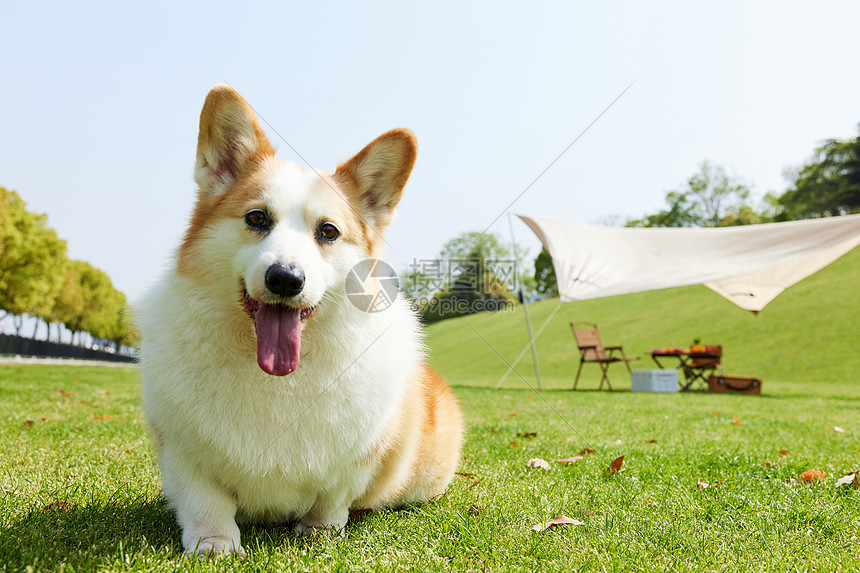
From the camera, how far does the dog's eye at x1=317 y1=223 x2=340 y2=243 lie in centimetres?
208

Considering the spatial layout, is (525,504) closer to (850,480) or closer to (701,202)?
(850,480)

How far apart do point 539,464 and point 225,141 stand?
8.20ft

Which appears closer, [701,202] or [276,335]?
[276,335]

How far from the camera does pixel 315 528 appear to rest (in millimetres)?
2066

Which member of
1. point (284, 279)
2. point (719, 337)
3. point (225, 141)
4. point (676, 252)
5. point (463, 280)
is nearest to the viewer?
point (284, 279)

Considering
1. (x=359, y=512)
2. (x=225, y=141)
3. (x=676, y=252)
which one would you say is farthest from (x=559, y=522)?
(x=676, y=252)

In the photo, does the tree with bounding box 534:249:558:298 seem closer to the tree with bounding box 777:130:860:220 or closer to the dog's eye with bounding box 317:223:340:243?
the tree with bounding box 777:130:860:220

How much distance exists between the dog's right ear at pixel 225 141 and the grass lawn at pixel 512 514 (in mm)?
1289

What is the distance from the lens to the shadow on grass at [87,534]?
167 centimetres

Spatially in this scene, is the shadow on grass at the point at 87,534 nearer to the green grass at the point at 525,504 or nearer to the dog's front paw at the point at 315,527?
the green grass at the point at 525,504

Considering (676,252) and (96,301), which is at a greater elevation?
(676,252)

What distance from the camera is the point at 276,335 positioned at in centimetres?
187

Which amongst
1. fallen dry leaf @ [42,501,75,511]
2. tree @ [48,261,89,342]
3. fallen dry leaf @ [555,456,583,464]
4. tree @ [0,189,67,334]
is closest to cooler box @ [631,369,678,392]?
fallen dry leaf @ [555,456,583,464]

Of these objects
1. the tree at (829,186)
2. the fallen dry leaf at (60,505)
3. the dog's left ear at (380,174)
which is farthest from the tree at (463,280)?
the tree at (829,186)
